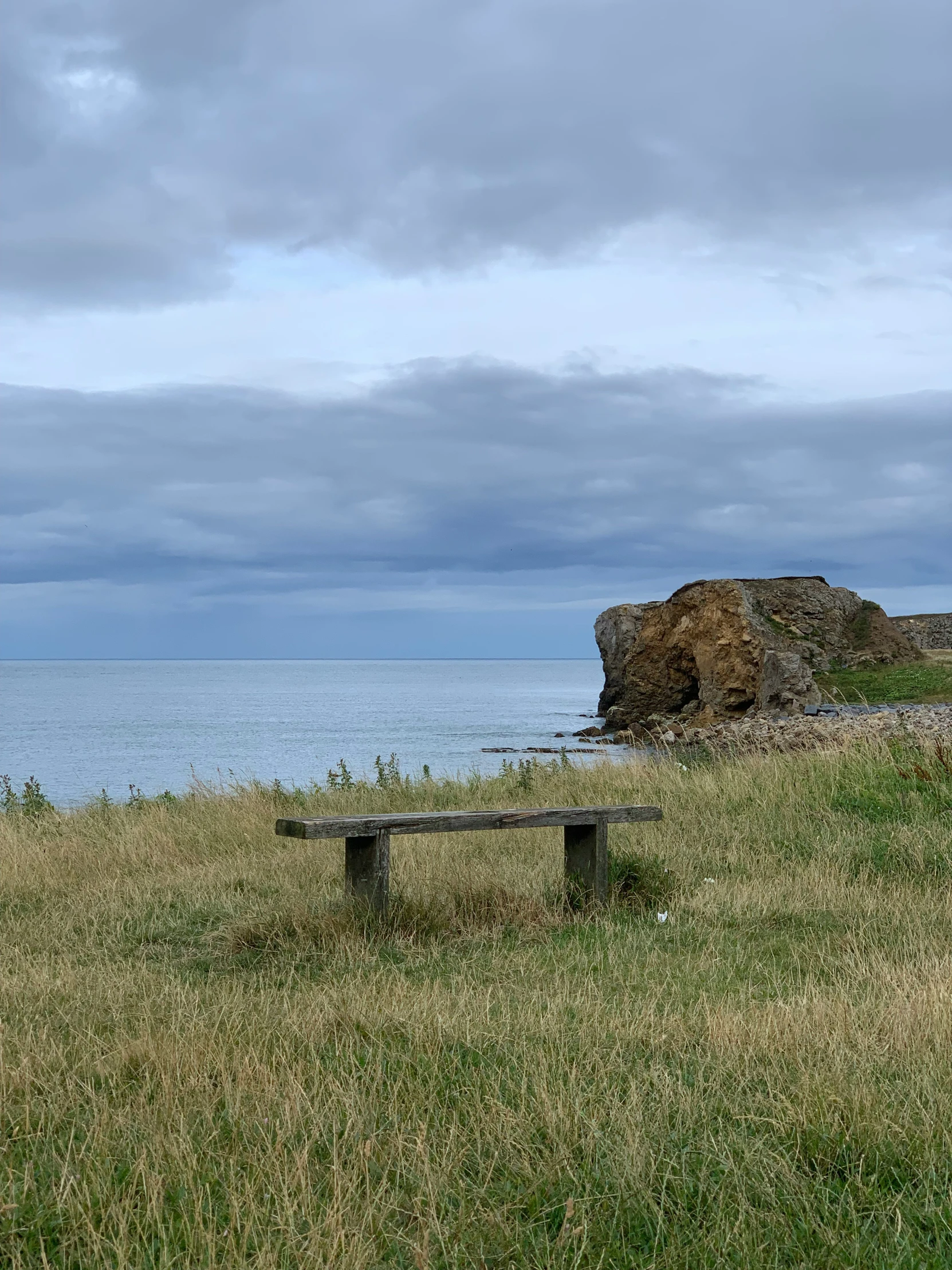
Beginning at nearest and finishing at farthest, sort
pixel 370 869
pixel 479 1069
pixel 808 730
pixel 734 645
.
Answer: pixel 479 1069
pixel 370 869
pixel 808 730
pixel 734 645

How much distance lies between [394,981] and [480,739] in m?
35.4

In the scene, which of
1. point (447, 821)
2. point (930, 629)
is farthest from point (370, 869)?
point (930, 629)

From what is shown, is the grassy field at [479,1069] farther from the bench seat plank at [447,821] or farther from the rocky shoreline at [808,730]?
the rocky shoreline at [808,730]

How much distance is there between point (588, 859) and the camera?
7160 millimetres

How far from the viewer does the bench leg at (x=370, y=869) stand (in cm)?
636

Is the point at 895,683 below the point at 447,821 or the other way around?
the other way around

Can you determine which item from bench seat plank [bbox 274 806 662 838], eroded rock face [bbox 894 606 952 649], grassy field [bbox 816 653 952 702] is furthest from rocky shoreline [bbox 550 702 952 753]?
eroded rock face [bbox 894 606 952 649]

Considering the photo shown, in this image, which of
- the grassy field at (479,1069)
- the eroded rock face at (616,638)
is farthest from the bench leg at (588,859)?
the eroded rock face at (616,638)

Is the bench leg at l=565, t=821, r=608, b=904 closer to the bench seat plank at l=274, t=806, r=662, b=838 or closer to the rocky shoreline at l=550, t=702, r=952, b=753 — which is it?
the bench seat plank at l=274, t=806, r=662, b=838

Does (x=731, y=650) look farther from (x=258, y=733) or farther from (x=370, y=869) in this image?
(x=370, y=869)

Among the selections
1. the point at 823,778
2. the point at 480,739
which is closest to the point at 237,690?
the point at 480,739

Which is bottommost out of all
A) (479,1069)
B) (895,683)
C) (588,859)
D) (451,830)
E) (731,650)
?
(479,1069)

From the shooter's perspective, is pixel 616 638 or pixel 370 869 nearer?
pixel 370 869

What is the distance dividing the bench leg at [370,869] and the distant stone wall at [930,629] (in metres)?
45.2
